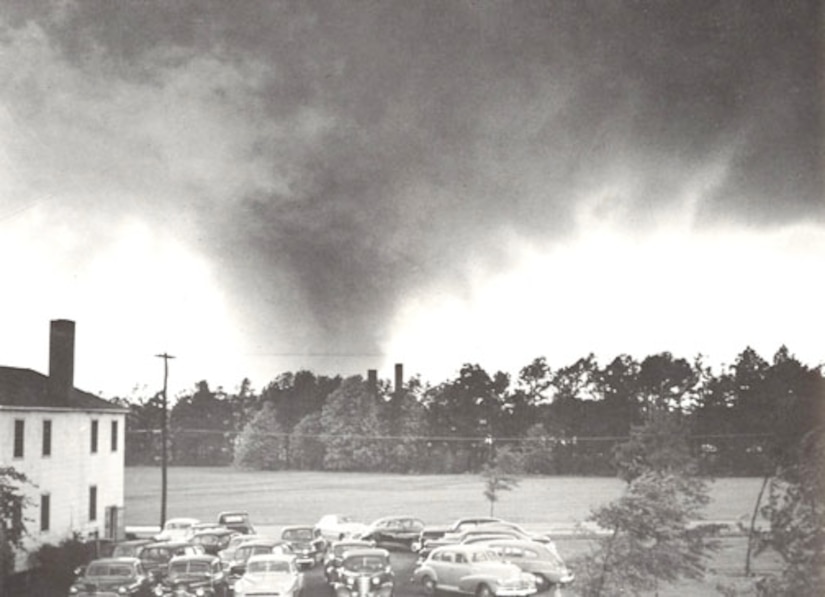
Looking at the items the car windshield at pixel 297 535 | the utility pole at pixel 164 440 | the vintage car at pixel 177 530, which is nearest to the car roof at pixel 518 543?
the car windshield at pixel 297 535

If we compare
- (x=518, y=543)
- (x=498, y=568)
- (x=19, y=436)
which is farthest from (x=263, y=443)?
(x=498, y=568)

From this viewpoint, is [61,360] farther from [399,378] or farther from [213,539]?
[399,378]

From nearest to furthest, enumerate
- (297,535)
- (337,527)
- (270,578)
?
(270,578), (297,535), (337,527)

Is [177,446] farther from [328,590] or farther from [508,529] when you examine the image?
[508,529]

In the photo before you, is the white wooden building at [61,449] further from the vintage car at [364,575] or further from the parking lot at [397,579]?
the vintage car at [364,575]

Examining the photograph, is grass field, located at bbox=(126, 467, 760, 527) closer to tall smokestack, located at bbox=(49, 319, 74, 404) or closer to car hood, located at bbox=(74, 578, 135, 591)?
tall smokestack, located at bbox=(49, 319, 74, 404)

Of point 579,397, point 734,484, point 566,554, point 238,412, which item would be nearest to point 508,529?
point 566,554

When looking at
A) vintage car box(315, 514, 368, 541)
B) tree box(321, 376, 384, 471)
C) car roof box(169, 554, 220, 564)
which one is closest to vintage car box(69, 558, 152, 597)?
car roof box(169, 554, 220, 564)
